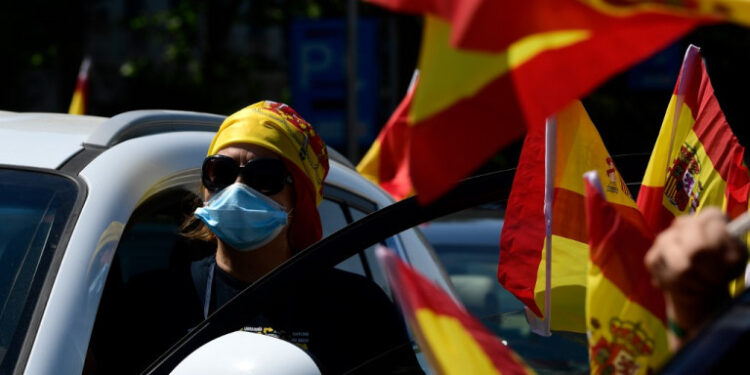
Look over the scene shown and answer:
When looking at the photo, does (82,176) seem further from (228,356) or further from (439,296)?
(439,296)

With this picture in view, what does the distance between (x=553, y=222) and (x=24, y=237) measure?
110 cm

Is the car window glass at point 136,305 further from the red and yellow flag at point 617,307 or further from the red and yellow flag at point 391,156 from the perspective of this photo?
the red and yellow flag at point 391,156

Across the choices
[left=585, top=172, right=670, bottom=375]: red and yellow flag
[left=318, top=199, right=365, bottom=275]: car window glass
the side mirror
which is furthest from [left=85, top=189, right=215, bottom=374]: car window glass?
[left=585, top=172, right=670, bottom=375]: red and yellow flag

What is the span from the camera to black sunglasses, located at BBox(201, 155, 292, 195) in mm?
3012

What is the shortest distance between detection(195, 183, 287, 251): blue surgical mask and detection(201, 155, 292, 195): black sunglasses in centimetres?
2

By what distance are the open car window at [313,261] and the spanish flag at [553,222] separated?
198 millimetres

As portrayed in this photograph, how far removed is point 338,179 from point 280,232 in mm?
515

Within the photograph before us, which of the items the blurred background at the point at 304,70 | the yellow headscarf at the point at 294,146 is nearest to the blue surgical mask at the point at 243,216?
the yellow headscarf at the point at 294,146

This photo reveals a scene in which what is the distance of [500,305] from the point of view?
16.9 ft

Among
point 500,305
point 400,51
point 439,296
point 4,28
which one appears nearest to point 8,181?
point 439,296

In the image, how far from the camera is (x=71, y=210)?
2.47 metres

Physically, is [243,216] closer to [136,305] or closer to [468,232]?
[136,305]

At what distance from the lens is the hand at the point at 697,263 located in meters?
1.40

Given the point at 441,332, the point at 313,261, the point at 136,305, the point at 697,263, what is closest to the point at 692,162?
the point at 313,261
